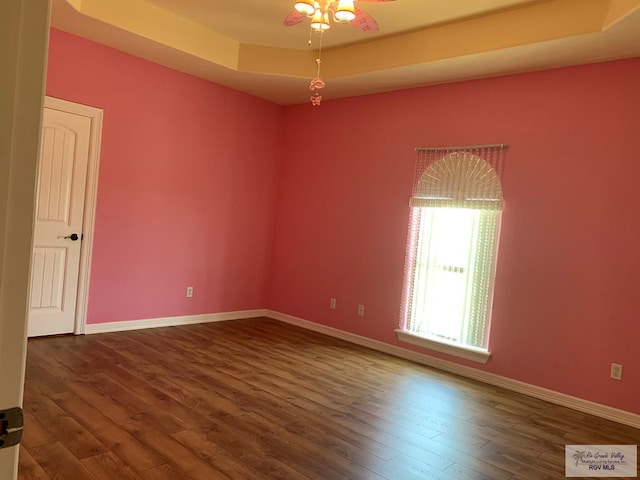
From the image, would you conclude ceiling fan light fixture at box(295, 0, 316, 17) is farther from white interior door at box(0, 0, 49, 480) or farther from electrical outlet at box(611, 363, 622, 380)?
electrical outlet at box(611, 363, 622, 380)

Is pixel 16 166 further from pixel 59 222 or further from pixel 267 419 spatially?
pixel 59 222

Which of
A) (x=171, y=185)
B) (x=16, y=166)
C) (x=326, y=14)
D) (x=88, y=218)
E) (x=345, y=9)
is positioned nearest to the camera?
(x=16, y=166)

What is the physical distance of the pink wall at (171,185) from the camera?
4.60 meters

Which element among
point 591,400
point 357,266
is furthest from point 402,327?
point 591,400

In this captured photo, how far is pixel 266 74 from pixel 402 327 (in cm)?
296

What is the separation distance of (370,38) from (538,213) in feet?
7.22

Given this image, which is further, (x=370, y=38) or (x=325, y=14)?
(x=370, y=38)

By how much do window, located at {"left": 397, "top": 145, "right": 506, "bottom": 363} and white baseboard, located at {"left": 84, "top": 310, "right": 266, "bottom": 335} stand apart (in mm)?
2127

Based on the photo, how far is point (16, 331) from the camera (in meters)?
0.66

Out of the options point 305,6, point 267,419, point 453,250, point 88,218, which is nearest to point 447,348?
point 453,250

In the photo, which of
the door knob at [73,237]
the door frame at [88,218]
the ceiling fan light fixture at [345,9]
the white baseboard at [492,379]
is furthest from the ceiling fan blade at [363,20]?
the door knob at [73,237]

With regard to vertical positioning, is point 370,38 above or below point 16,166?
above

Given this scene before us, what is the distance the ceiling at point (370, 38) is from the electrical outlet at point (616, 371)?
2.36 m

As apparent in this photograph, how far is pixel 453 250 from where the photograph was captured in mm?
4477
